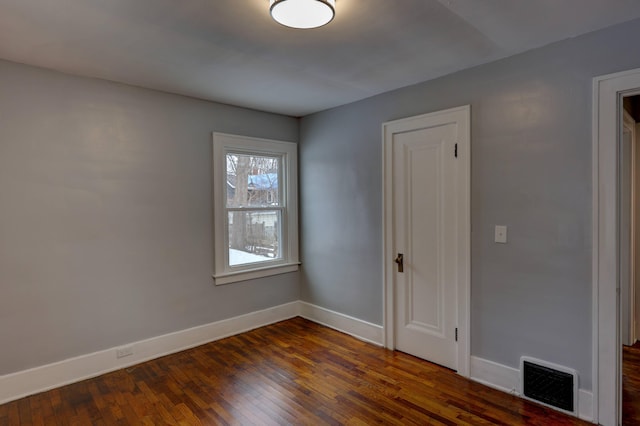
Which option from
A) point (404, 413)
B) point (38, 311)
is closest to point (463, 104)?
point (404, 413)

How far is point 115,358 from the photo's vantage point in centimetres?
300

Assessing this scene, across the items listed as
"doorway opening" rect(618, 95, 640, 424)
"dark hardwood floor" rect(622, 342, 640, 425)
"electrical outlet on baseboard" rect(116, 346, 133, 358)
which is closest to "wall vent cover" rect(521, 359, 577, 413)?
"dark hardwood floor" rect(622, 342, 640, 425)

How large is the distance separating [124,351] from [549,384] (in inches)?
131

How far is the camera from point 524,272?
2.50 m

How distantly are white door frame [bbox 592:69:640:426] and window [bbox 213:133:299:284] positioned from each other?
9.72 ft

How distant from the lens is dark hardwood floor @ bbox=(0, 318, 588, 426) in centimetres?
230

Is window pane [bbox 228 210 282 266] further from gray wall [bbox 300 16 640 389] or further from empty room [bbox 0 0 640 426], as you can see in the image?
gray wall [bbox 300 16 640 389]

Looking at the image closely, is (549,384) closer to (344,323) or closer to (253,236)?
(344,323)

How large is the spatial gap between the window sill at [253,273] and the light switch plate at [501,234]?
241 centimetres

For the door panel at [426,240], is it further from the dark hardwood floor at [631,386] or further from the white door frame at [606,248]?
the dark hardwood floor at [631,386]

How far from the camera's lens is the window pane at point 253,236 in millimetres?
3850

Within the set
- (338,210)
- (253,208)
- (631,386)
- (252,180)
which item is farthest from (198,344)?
(631,386)

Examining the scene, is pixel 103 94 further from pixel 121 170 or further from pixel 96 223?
pixel 96 223

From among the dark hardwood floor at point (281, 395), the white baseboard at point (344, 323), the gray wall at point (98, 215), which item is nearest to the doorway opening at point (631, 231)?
the dark hardwood floor at point (281, 395)
